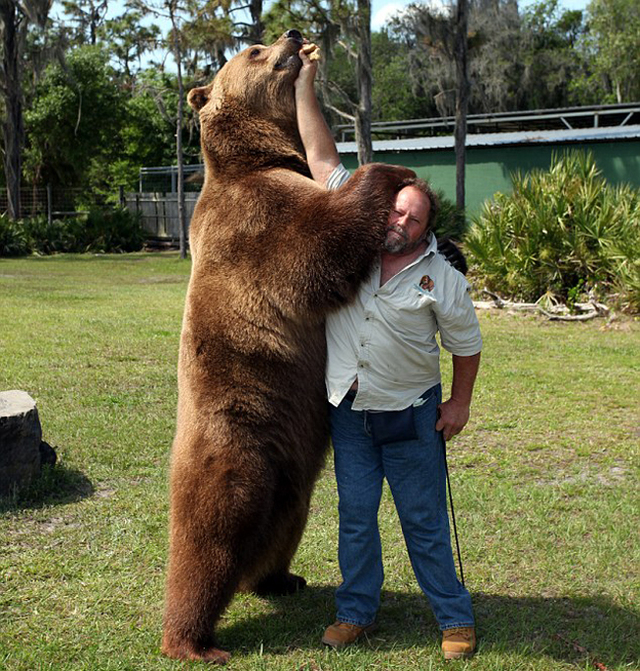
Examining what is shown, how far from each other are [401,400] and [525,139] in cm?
2166

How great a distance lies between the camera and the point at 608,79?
45.8 metres

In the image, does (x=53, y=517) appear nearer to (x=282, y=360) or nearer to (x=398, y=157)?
(x=282, y=360)

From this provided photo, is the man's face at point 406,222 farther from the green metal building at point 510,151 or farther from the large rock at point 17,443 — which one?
the green metal building at point 510,151

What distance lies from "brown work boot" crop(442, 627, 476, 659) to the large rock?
2.86 metres

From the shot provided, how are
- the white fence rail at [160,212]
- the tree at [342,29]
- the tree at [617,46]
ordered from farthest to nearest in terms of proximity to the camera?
the tree at [617,46]
the white fence rail at [160,212]
the tree at [342,29]

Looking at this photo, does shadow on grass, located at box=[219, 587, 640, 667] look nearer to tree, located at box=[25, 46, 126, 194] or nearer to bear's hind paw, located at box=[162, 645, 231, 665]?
bear's hind paw, located at box=[162, 645, 231, 665]

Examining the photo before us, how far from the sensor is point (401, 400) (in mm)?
3270

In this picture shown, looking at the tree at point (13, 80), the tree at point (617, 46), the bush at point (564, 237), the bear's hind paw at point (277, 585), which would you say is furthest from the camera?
the tree at point (617, 46)

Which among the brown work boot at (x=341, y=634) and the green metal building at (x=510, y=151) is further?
the green metal building at (x=510, y=151)

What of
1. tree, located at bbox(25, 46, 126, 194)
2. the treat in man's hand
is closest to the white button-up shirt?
the treat in man's hand

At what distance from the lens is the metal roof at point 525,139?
22328mm

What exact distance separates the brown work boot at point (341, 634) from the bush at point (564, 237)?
10.2 metres

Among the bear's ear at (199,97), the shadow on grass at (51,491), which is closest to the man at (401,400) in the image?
the bear's ear at (199,97)

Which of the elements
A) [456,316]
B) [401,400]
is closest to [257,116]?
[456,316]
